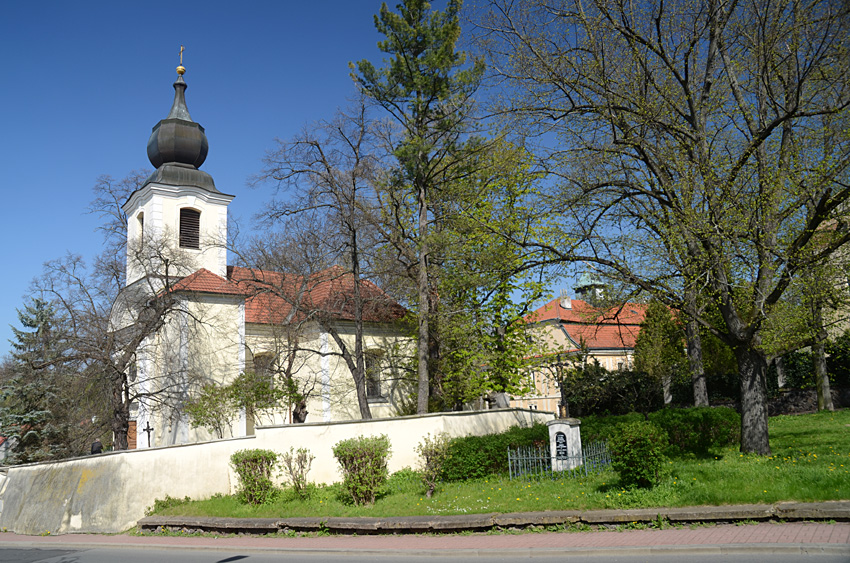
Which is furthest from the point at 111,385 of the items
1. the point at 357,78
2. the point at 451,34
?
the point at 451,34

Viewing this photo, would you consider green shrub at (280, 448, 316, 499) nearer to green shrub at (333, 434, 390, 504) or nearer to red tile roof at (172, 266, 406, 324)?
green shrub at (333, 434, 390, 504)

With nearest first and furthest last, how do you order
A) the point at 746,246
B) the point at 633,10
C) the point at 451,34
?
the point at 746,246 → the point at 633,10 → the point at 451,34

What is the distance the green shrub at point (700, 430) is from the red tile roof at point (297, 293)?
12.3m

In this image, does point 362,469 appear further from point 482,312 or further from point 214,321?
point 214,321

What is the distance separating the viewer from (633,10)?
14203 mm

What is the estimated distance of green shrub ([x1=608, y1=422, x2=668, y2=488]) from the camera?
10.4 m

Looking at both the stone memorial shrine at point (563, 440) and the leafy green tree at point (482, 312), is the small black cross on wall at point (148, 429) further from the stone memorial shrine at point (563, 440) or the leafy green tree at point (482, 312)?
the stone memorial shrine at point (563, 440)

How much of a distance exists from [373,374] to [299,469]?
13647 mm

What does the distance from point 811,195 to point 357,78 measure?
1465 centimetres

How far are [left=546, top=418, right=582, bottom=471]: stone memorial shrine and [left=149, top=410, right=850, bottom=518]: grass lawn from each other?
3.47 ft

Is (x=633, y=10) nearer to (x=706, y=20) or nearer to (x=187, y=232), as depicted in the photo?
(x=706, y=20)

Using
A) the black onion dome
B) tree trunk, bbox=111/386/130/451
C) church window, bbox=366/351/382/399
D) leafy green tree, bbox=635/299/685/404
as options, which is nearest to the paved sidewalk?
tree trunk, bbox=111/386/130/451

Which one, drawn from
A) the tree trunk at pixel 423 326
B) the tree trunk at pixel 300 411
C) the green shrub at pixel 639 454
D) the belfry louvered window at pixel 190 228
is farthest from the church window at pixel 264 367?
the green shrub at pixel 639 454

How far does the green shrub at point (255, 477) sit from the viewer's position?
1484cm
